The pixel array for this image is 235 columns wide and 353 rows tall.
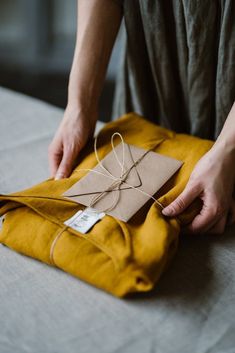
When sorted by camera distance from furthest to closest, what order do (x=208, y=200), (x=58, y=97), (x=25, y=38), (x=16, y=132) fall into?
(x=25, y=38)
(x=58, y=97)
(x=16, y=132)
(x=208, y=200)

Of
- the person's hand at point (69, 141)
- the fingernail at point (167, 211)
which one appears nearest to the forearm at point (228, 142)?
the fingernail at point (167, 211)

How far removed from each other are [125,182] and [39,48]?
197cm

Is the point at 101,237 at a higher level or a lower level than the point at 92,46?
lower

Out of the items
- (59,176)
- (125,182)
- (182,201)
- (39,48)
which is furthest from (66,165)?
(39,48)

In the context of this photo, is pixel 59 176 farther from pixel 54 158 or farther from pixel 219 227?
pixel 219 227

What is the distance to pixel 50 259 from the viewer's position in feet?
2.09

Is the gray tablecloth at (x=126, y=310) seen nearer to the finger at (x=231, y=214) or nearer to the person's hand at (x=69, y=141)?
the finger at (x=231, y=214)

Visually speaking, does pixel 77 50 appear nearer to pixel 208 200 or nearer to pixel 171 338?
pixel 208 200

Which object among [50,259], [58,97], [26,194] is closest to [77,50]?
[26,194]

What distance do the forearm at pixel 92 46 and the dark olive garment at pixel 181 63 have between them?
0.04 m

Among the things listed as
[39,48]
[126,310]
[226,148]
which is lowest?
[39,48]

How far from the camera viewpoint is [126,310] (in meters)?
0.59

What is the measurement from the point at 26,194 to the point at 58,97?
5.33 feet

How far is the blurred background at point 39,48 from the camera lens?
93.4 inches
